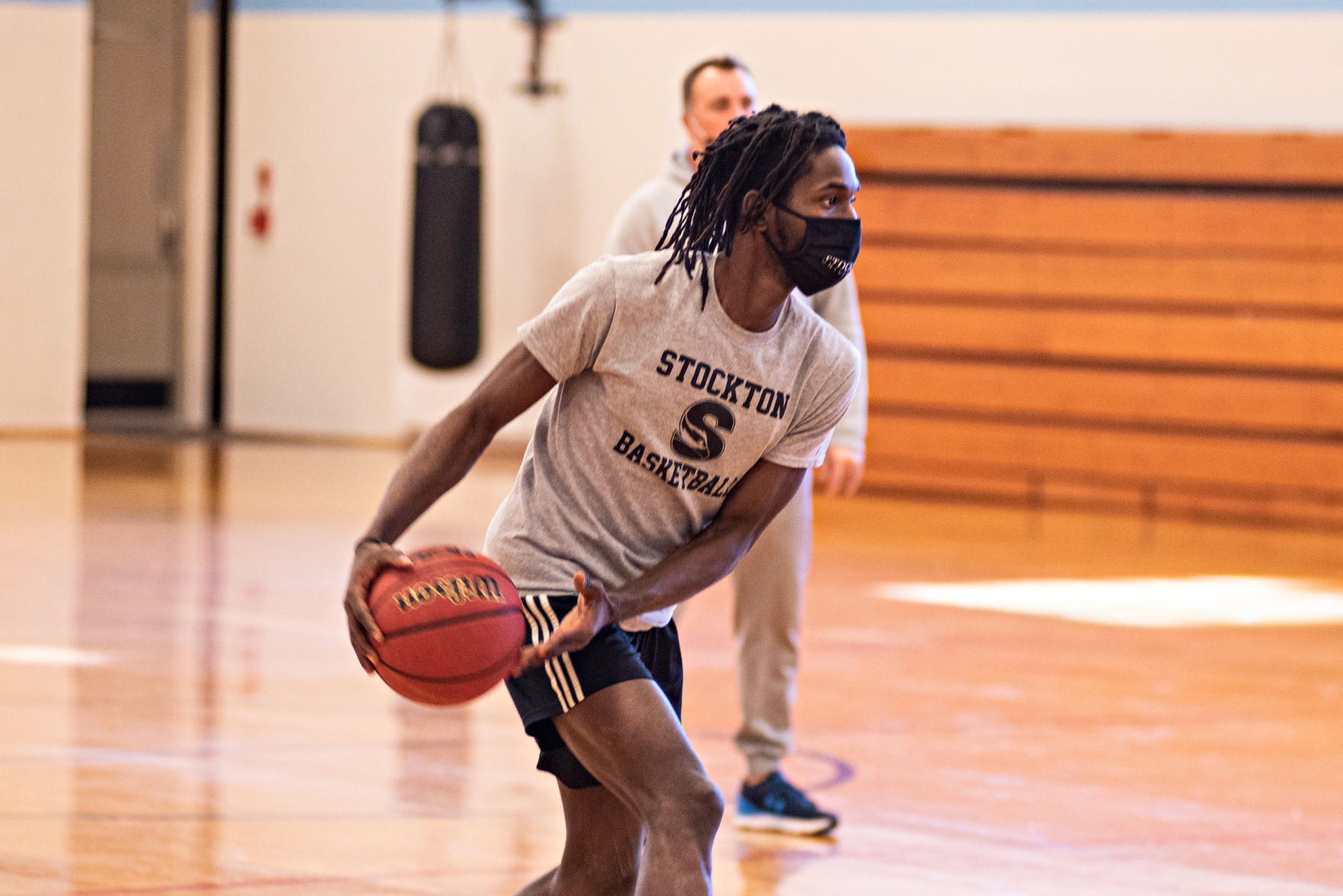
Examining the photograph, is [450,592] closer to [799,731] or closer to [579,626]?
[579,626]

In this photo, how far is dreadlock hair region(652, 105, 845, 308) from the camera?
2.41 meters

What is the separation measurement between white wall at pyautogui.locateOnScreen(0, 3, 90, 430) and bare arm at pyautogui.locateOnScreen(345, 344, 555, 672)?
10889 millimetres

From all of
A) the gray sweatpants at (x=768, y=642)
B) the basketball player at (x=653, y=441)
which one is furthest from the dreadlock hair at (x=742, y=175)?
the gray sweatpants at (x=768, y=642)

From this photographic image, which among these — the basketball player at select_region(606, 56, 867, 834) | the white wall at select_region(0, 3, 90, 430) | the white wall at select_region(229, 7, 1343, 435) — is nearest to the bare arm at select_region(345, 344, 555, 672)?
the basketball player at select_region(606, 56, 867, 834)

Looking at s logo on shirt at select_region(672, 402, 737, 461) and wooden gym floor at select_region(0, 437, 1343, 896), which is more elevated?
s logo on shirt at select_region(672, 402, 737, 461)

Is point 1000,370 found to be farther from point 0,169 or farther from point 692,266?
point 692,266

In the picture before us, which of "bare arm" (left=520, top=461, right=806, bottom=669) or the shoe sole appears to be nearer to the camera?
"bare arm" (left=520, top=461, right=806, bottom=669)

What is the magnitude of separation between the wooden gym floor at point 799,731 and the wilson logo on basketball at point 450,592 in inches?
39.7

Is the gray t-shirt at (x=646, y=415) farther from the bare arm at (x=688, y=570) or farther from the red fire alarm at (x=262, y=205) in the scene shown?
the red fire alarm at (x=262, y=205)

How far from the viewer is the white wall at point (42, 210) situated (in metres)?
12.4

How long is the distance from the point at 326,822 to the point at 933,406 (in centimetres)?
743

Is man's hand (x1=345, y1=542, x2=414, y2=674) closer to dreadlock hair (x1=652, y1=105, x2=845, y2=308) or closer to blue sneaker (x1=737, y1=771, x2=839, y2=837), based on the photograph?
dreadlock hair (x1=652, y1=105, x2=845, y2=308)

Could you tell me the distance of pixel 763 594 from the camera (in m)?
3.63

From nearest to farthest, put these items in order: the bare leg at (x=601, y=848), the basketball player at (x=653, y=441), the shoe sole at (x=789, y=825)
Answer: the basketball player at (x=653, y=441) < the bare leg at (x=601, y=848) < the shoe sole at (x=789, y=825)
